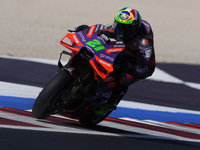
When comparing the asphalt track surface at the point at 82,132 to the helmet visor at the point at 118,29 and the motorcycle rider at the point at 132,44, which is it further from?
the helmet visor at the point at 118,29

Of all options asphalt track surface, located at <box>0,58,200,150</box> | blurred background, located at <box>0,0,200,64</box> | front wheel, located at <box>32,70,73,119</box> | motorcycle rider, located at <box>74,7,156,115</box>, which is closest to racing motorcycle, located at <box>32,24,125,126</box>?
front wheel, located at <box>32,70,73,119</box>

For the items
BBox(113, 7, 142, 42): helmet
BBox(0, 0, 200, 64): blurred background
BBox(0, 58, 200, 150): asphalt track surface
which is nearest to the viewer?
BBox(0, 58, 200, 150): asphalt track surface

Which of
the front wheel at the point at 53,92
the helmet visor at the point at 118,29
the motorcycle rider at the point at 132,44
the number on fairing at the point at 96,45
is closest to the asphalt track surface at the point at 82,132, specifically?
the front wheel at the point at 53,92

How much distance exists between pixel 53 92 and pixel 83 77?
0.37m

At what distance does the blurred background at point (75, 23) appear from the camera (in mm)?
15141

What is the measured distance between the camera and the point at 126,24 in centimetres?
557

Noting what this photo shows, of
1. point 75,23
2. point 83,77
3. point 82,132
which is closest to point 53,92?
point 83,77

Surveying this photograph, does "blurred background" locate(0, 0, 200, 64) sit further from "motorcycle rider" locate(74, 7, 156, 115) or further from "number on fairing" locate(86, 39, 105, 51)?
"number on fairing" locate(86, 39, 105, 51)

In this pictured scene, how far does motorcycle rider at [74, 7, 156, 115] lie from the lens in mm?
5570

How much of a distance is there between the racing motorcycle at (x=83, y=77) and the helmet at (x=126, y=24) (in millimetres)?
212

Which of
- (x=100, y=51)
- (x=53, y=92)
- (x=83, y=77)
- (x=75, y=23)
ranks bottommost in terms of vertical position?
(x=75, y=23)

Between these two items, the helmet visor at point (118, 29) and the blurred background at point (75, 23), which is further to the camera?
the blurred background at point (75, 23)

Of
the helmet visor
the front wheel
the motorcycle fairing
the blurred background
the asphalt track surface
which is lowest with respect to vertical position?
the blurred background

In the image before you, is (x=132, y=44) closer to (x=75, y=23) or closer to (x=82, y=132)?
(x=82, y=132)
